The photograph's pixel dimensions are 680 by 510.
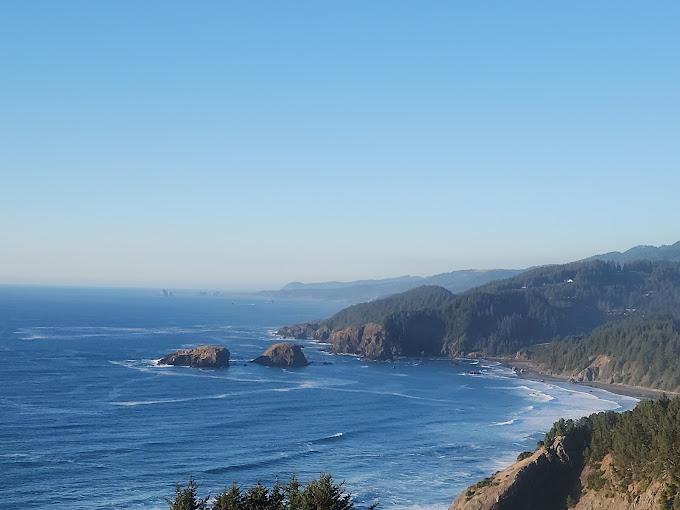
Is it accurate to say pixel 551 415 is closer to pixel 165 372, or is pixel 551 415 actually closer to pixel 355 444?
pixel 355 444

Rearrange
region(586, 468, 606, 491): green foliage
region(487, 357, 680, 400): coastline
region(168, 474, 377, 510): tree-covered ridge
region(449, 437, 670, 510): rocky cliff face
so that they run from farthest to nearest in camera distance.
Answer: region(487, 357, 680, 400): coastline < region(586, 468, 606, 491): green foliage < region(449, 437, 670, 510): rocky cliff face < region(168, 474, 377, 510): tree-covered ridge

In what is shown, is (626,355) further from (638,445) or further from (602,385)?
(638,445)

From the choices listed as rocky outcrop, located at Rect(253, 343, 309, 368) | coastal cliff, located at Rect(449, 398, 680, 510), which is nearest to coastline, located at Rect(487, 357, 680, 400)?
rocky outcrop, located at Rect(253, 343, 309, 368)

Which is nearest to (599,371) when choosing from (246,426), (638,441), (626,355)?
(626,355)

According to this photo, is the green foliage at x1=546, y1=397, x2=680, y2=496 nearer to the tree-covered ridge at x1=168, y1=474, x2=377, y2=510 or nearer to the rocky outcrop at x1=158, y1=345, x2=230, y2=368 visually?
the tree-covered ridge at x1=168, y1=474, x2=377, y2=510

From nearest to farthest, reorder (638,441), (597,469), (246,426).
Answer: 1. (638,441)
2. (597,469)
3. (246,426)
